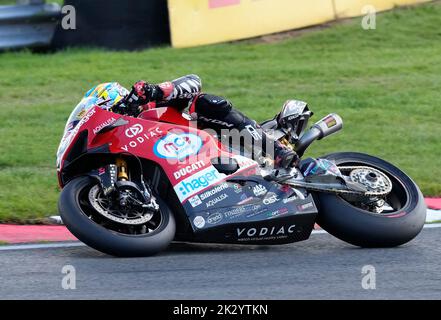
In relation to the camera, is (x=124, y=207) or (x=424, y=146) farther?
(x=424, y=146)

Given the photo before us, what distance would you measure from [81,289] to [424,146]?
5.42 m

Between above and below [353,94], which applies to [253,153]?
above

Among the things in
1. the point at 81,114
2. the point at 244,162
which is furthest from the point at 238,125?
the point at 81,114

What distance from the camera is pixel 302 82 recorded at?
1232cm

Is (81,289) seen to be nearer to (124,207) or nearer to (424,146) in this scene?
(124,207)

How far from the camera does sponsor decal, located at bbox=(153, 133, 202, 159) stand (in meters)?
6.49

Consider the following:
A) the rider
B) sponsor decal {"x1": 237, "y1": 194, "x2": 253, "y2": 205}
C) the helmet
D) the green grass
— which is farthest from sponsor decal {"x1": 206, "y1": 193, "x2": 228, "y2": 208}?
the green grass

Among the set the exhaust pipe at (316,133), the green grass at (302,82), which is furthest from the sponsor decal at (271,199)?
the green grass at (302,82)

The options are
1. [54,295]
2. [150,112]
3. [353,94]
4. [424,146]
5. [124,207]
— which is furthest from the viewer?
[353,94]

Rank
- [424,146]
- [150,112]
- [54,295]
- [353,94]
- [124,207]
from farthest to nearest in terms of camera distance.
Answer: [353,94] → [424,146] → [150,112] → [124,207] → [54,295]

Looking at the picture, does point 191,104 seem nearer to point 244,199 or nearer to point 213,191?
point 213,191

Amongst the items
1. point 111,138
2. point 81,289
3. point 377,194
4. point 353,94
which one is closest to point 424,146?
point 353,94

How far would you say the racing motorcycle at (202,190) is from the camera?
629cm

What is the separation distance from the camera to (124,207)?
20.5 feet
